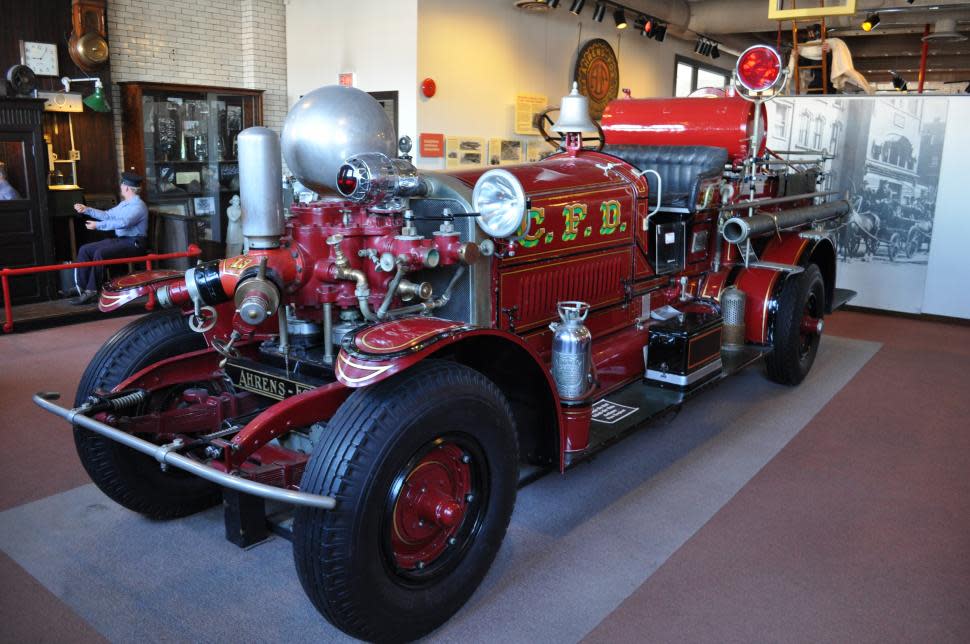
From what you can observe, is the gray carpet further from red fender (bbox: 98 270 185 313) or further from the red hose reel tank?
the red hose reel tank

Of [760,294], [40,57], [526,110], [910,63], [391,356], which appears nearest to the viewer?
[391,356]

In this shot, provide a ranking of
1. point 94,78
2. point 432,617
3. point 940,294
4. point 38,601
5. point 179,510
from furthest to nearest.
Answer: point 94,78 → point 940,294 → point 179,510 → point 38,601 → point 432,617

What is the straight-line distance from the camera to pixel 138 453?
299 cm

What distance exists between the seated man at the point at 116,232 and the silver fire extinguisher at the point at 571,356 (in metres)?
5.57

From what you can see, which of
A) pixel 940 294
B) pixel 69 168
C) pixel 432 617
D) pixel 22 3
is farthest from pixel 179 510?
pixel 940 294

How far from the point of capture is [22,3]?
752 centimetres

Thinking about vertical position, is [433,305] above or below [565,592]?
above

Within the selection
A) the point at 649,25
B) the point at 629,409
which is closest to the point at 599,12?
the point at 649,25

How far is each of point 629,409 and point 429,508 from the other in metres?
1.49

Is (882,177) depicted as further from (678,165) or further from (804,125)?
(678,165)

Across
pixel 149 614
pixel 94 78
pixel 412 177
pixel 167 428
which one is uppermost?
pixel 94 78

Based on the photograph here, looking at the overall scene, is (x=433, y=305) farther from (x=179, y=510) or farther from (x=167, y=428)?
(x=179, y=510)

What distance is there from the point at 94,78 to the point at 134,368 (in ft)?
20.4

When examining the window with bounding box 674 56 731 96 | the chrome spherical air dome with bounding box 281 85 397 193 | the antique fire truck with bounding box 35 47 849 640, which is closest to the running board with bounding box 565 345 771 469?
the antique fire truck with bounding box 35 47 849 640
